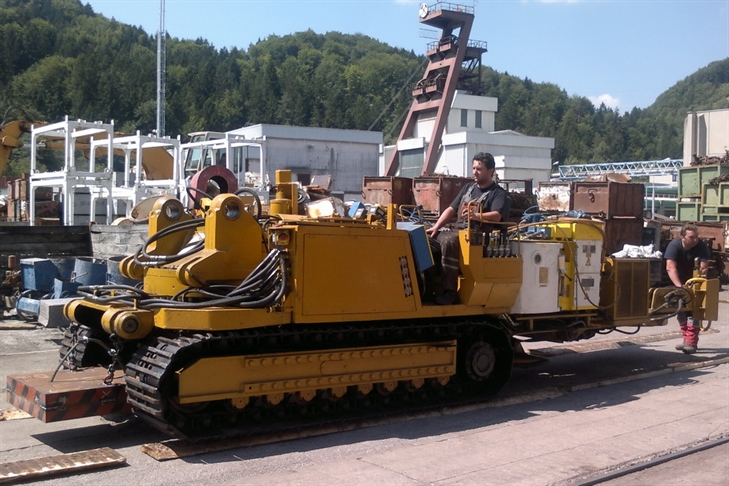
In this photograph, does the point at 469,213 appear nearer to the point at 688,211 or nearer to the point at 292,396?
the point at 292,396

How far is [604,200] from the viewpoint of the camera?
21.4 metres

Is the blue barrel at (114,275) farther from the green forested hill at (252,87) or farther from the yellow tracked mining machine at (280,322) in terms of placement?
the green forested hill at (252,87)

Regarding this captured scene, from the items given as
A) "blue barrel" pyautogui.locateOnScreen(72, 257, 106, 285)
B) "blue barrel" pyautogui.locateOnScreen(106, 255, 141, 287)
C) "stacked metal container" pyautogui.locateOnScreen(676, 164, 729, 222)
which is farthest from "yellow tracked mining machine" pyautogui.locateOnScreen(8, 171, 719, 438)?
"stacked metal container" pyautogui.locateOnScreen(676, 164, 729, 222)

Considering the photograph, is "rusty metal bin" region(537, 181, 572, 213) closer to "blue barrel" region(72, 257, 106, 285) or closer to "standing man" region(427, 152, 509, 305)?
"blue barrel" region(72, 257, 106, 285)

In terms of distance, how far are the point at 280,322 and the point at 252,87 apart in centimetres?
9391

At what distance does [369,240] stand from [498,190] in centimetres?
195

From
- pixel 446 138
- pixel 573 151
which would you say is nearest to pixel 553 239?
pixel 446 138

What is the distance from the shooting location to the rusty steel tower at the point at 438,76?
53594 millimetres

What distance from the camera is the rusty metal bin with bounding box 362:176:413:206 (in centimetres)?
2497

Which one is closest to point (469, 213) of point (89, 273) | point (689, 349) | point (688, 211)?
point (689, 349)

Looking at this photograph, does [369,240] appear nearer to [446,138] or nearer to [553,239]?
[553,239]

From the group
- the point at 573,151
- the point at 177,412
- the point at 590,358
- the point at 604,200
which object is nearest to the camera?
the point at 177,412

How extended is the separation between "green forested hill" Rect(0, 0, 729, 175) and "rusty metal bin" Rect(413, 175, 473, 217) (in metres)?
55.9

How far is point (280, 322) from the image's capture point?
641 cm
